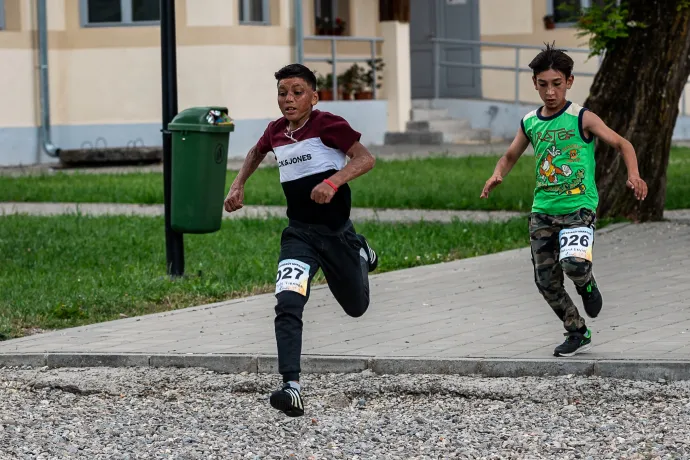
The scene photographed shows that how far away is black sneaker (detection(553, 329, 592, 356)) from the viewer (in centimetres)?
711

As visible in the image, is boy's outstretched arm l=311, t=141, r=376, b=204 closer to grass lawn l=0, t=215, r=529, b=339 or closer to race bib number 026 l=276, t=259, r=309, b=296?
race bib number 026 l=276, t=259, r=309, b=296

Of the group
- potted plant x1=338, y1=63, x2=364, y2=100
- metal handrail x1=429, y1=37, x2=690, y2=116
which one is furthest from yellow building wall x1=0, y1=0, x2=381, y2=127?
metal handrail x1=429, y1=37, x2=690, y2=116

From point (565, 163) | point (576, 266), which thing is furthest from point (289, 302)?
point (565, 163)

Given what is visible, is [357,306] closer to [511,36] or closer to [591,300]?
[591,300]

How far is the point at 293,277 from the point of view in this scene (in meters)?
6.45

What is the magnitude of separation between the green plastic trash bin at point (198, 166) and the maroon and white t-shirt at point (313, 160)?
356cm

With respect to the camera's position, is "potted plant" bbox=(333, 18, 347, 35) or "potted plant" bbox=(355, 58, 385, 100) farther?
"potted plant" bbox=(333, 18, 347, 35)

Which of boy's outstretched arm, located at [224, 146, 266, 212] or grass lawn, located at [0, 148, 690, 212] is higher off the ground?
boy's outstretched arm, located at [224, 146, 266, 212]

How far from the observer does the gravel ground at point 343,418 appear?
5.74 metres

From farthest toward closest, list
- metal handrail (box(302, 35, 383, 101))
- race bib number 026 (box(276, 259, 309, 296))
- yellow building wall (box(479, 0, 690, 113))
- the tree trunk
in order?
1. yellow building wall (box(479, 0, 690, 113))
2. metal handrail (box(302, 35, 383, 101))
3. the tree trunk
4. race bib number 026 (box(276, 259, 309, 296))

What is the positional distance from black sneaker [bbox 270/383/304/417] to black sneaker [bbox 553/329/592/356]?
1574 millimetres

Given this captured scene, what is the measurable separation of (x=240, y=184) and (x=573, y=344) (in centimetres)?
184

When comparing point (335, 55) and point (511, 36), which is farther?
point (511, 36)

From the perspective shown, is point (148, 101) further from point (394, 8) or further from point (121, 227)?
point (121, 227)
